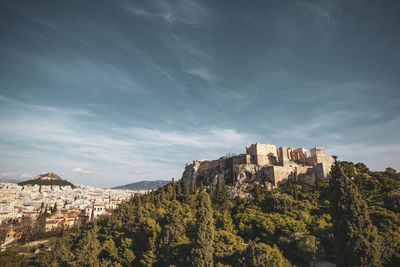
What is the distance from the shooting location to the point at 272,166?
48812mm

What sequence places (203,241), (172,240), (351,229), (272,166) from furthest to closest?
(272,166) → (172,240) → (203,241) → (351,229)

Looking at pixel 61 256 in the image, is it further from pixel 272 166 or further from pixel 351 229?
pixel 272 166

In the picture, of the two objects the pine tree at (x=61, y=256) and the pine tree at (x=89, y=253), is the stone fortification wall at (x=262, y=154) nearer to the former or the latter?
A: the pine tree at (x=89, y=253)

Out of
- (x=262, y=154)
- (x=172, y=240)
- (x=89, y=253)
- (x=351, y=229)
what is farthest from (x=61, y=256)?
(x=262, y=154)

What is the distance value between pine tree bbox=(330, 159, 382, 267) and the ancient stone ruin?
30.9 metres

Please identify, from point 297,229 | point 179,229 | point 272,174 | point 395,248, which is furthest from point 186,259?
point 272,174

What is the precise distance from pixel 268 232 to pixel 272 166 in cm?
2156

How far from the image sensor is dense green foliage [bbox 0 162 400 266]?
53.0 feet

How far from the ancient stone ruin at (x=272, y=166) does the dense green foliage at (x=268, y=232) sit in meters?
3.29

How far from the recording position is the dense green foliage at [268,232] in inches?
636

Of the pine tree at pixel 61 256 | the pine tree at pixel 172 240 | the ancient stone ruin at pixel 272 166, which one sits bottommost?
the pine tree at pixel 61 256

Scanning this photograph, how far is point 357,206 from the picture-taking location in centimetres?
1594

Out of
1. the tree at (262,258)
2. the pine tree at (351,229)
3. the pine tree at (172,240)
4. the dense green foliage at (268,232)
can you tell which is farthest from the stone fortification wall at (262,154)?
the pine tree at (351,229)

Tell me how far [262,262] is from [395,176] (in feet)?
142
